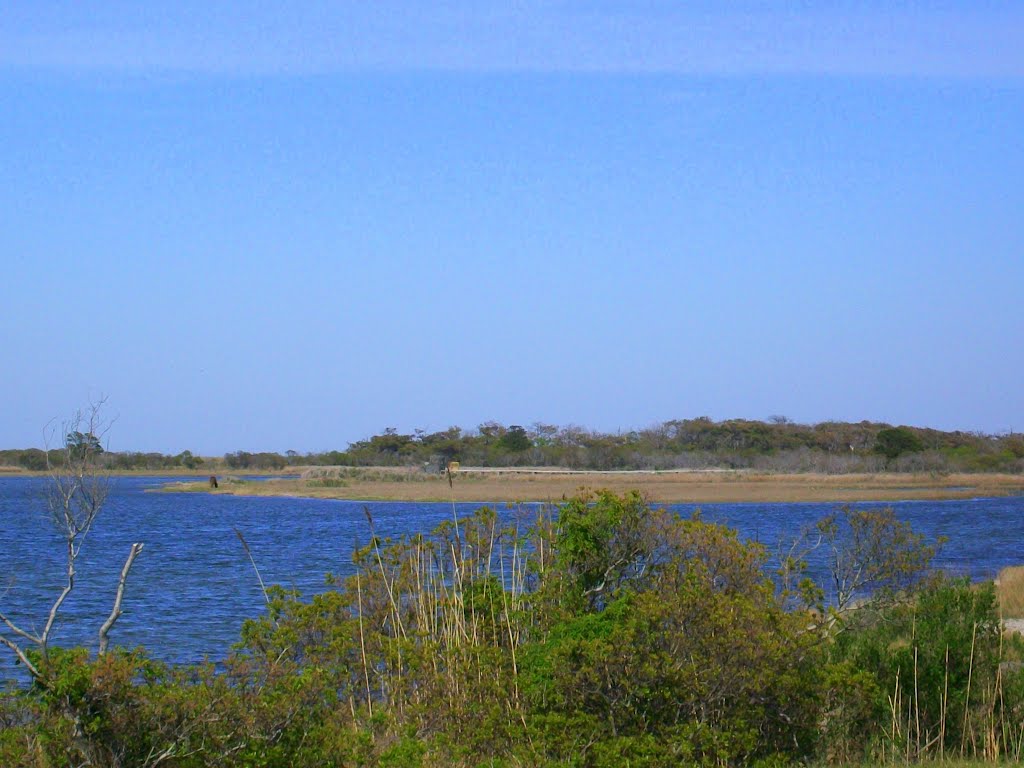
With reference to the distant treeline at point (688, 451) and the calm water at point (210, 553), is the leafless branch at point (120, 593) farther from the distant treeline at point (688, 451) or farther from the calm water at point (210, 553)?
the distant treeline at point (688, 451)

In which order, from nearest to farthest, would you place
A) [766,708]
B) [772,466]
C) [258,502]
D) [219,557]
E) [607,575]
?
[766,708], [607,575], [219,557], [258,502], [772,466]

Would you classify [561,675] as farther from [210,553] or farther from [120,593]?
[210,553]

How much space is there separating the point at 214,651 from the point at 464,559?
713 centimetres

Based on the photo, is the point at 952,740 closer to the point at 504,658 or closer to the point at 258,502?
the point at 504,658

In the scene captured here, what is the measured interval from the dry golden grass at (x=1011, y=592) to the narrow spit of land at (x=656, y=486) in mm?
37272

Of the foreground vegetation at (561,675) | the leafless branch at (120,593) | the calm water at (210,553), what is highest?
the leafless branch at (120,593)

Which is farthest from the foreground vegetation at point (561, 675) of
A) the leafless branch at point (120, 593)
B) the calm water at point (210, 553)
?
the calm water at point (210, 553)

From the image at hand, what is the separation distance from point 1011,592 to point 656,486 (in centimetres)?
5465

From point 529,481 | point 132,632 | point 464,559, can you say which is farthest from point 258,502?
point 464,559

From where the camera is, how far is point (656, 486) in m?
78.6

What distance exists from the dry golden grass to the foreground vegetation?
10450 millimetres

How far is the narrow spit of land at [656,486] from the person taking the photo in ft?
237

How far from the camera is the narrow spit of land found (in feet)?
237

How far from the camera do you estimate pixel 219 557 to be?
35.9 meters
